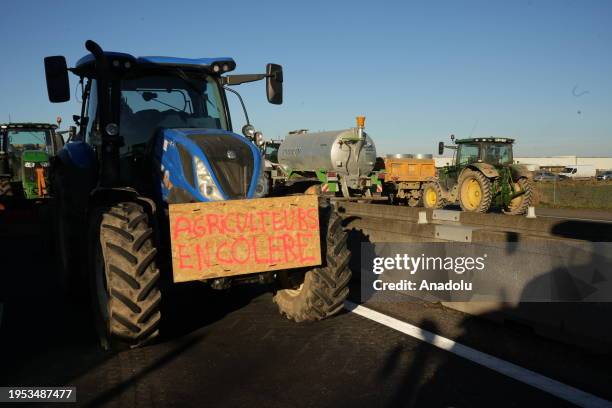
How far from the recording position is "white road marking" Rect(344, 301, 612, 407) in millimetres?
4016

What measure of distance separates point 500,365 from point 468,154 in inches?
685

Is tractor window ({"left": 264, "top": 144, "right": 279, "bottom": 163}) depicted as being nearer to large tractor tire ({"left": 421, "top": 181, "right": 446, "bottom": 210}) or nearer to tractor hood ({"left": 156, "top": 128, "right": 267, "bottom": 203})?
large tractor tire ({"left": 421, "top": 181, "right": 446, "bottom": 210})

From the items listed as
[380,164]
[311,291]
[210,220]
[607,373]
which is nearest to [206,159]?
[210,220]

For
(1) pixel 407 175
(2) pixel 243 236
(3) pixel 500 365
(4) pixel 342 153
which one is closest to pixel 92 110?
(2) pixel 243 236

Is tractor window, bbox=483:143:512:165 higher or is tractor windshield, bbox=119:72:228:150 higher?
tractor windshield, bbox=119:72:228:150

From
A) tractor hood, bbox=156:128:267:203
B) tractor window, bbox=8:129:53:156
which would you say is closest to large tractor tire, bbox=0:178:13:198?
tractor window, bbox=8:129:53:156

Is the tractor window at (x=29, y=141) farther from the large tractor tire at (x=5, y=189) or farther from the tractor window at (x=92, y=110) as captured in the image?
the tractor window at (x=92, y=110)

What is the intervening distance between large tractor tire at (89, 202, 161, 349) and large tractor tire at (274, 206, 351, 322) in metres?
1.51

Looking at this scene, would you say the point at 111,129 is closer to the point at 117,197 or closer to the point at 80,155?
the point at 117,197

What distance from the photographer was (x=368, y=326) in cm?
596

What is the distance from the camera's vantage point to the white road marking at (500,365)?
4016mm

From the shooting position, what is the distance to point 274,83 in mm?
6617

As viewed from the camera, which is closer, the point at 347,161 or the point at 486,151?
the point at 486,151

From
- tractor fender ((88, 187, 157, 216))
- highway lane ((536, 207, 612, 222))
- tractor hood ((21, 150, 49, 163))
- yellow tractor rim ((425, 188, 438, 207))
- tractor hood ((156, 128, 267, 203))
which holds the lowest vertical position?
highway lane ((536, 207, 612, 222))
